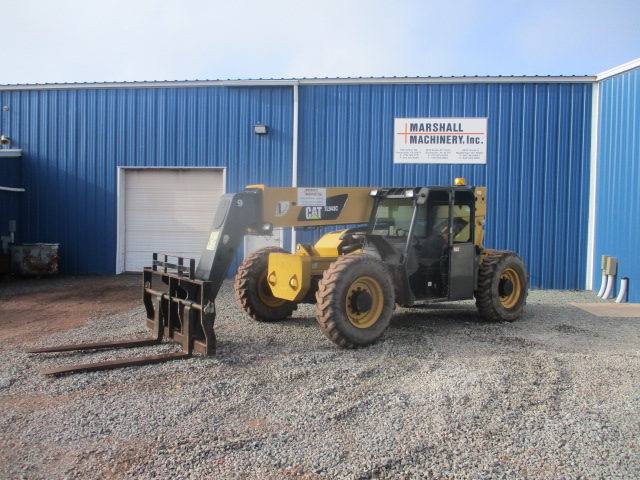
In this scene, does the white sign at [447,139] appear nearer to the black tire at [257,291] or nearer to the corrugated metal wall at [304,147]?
the corrugated metal wall at [304,147]

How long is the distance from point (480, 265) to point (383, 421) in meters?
4.87

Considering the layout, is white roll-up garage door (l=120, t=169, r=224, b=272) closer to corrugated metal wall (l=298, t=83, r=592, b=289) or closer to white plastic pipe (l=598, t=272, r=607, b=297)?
corrugated metal wall (l=298, t=83, r=592, b=289)

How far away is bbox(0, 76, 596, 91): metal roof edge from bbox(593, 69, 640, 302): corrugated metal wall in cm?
114

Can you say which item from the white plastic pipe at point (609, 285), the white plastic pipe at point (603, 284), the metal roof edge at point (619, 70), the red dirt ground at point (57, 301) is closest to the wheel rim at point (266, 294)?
the red dirt ground at point (57, 301)

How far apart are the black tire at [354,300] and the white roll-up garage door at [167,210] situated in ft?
27.8

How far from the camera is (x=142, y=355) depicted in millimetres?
6531

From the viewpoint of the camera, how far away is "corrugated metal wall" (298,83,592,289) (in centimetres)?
1349

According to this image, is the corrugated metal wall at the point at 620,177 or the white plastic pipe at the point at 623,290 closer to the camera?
the corrugated metal wall at the point at 620,177

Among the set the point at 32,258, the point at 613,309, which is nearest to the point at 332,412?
the point at 613,309

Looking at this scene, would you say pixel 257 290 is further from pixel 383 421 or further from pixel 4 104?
pixel 4 104

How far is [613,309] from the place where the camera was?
1080 cm

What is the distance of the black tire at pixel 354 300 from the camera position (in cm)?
673

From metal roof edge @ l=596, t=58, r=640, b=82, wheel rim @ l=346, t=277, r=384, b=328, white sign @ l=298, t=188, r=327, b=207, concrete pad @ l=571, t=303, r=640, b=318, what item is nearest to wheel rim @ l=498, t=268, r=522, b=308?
concrete pad @ l=571, t=303, r=640, b=318

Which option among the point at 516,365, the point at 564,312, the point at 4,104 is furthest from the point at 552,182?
the point at 4,104
